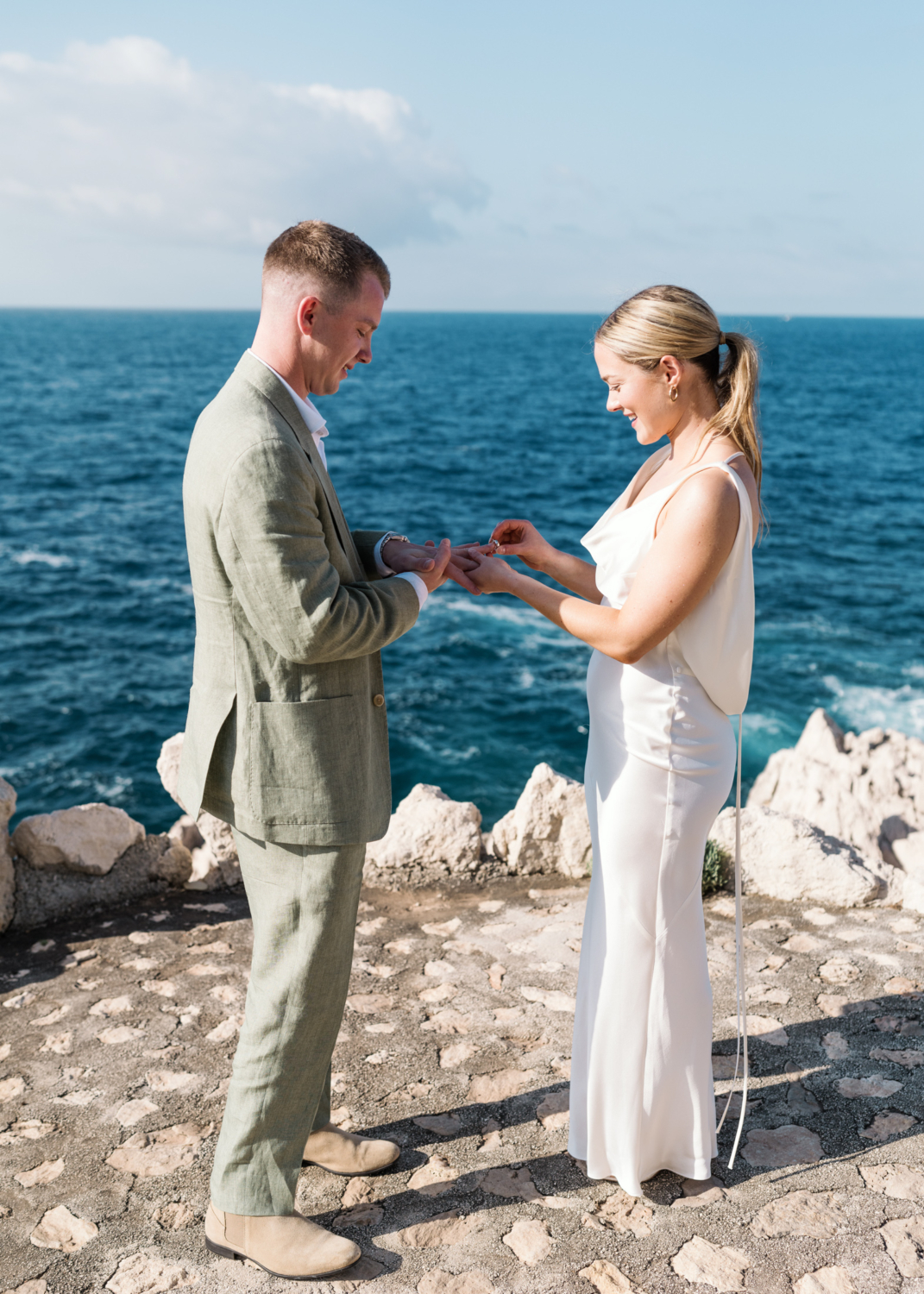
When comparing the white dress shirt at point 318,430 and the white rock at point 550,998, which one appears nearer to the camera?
the white dress shirt at point 318,430

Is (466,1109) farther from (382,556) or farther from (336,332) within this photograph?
(336,332)

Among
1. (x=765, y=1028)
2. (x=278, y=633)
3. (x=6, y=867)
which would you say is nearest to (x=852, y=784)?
(x=765, y=1028)

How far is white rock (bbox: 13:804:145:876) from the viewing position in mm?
5324

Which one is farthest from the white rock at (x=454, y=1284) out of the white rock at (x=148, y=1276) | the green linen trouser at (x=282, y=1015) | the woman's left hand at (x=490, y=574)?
the woman's left hand at (x=490, y=574)

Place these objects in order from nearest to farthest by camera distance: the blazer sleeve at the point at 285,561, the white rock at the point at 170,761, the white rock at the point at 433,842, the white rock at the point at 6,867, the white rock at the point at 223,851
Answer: the blazer sleeve at the point at 285,561 → the white rock at the point at 6,867 → the white rock at the point at 223,851 → the white rock at the point at 433,842 → the white rock at the point at 170,761

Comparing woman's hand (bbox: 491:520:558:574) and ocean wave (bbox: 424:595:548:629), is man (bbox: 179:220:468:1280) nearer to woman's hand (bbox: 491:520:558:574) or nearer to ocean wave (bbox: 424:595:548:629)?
woman's hand (bbox: 491:520:558:574)

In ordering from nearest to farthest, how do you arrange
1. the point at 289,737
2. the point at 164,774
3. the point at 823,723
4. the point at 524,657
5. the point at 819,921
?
the point at 289,737, the point at 819,921, the point at 164,774, the point at 823,723, the point at 524,657

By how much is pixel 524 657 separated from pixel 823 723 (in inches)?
371

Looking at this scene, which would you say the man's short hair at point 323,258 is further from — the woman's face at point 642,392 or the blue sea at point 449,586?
the blue sea at point 449,586

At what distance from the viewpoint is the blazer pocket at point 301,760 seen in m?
2.74

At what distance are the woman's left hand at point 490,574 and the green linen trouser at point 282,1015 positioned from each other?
1009 mm

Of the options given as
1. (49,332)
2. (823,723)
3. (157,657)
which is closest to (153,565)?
(157,657)

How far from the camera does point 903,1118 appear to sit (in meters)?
3.63

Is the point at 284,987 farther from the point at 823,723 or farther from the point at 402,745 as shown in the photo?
the point at 402,745
